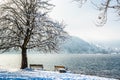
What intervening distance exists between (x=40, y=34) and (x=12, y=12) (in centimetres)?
481

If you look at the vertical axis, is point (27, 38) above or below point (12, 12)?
below

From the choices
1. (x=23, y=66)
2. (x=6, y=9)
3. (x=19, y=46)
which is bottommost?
(x=23, y=66)

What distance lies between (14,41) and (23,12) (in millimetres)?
4096

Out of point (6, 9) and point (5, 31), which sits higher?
point (6, 9)

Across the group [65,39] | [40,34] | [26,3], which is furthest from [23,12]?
[65,39]

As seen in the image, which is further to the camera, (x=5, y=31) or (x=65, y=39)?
(x=65, y=39)

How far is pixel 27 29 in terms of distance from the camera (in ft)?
118

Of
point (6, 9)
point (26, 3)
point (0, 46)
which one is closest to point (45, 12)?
point (26, 3)

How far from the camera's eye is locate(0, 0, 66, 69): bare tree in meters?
35.7

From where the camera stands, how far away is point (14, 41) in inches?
1416

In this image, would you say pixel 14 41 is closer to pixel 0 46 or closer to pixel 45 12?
pixel 0 46

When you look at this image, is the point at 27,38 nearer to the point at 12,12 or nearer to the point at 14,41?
the point at 14,41

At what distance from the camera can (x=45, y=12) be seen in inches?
1490

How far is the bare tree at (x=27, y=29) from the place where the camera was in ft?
117
